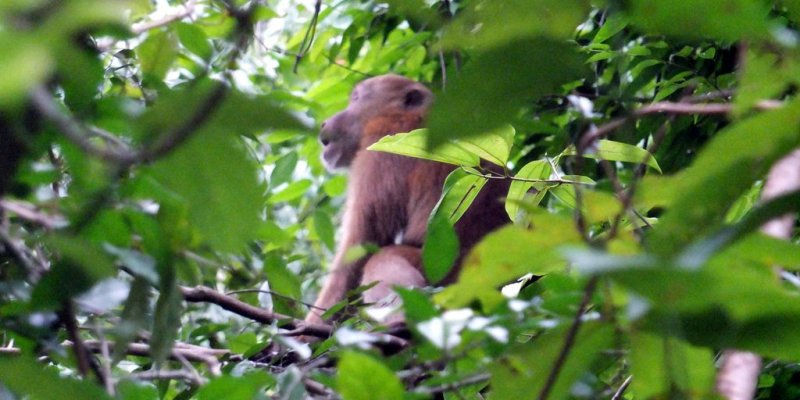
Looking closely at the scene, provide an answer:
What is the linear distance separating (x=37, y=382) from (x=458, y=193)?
1422mm

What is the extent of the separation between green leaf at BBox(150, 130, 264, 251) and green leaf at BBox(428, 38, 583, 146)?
0.55ft

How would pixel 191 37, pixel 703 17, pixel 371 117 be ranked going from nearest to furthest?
pixel 703 17 → pixel 191 37 → pixel 371 117

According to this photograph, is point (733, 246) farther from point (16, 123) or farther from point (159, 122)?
point (16, 123)

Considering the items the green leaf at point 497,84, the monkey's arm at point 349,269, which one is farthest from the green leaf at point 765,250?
the monkey's arm at point 349,269

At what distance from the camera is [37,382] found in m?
0.82

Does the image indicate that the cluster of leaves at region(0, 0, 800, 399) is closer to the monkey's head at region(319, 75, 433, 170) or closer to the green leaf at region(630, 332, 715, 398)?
the green leaf at region(630, 332, 715, 398)

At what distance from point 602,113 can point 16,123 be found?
2917mm

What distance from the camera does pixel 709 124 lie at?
3.03m

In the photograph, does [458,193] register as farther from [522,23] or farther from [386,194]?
[386,194]

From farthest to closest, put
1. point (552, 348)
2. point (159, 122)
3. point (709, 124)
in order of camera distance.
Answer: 1. point (709, 124)
2. point (552, 348)
3. point (159, 122)

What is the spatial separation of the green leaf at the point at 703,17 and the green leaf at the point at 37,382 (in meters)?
0.60

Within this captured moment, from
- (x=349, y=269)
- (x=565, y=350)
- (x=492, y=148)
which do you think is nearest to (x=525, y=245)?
(x=565, y=350)

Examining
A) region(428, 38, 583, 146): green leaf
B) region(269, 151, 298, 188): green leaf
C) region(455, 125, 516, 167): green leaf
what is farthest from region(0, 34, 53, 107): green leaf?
region(269, 151, 298, 188): green leaf

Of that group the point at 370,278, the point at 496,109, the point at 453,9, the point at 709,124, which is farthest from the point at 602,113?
the point at 496,109
